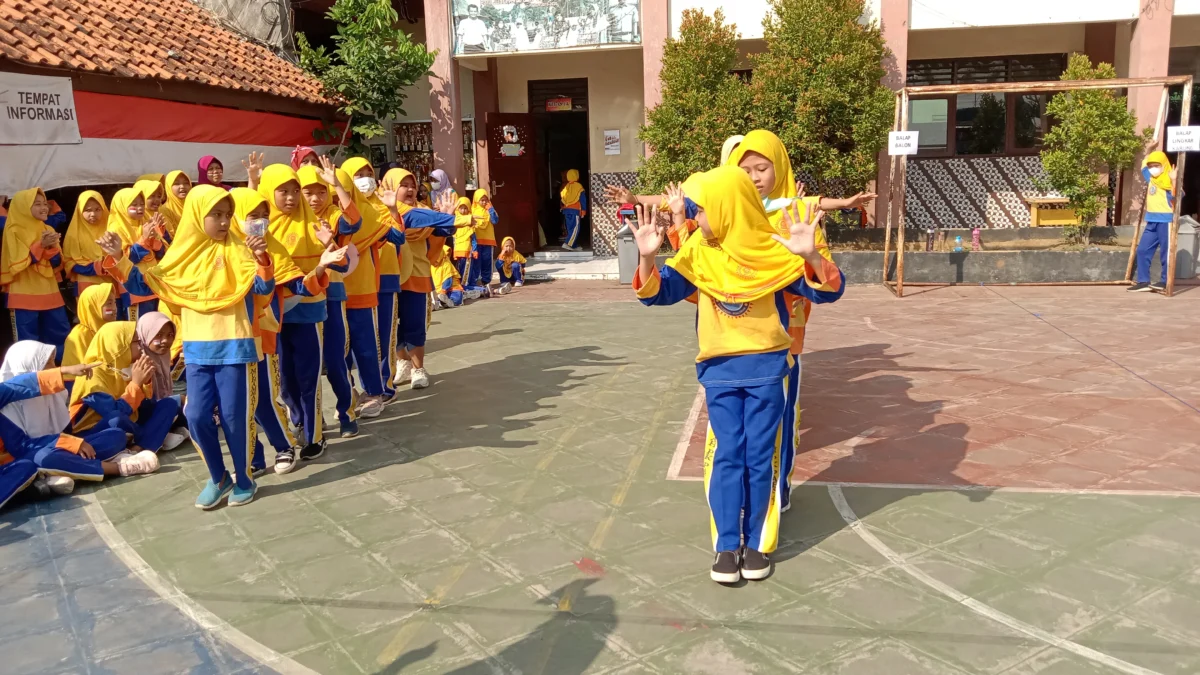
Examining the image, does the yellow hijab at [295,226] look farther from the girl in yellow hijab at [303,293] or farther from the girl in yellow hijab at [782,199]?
the girl in yellow hijab at [782,199]

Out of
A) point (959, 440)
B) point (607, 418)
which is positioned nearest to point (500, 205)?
point (607, 418)

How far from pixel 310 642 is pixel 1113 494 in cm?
382

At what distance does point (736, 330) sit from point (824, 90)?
28.5 feet

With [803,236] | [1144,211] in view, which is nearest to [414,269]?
[803,236]

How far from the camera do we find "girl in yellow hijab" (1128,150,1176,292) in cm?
1040

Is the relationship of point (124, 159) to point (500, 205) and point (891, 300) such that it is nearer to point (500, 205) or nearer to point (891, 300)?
point (500, 205)

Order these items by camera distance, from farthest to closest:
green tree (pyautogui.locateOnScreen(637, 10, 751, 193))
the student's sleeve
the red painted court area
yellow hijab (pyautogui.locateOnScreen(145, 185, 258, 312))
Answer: green tree (pyautogui.locateOnScreen(637, 10, 751, 193)) → the red painted court area → yellow hijab (pyautogui.locateOnScreen(145, 185, 258, 312)) → the student's sleeve

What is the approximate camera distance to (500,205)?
1495 centimetres

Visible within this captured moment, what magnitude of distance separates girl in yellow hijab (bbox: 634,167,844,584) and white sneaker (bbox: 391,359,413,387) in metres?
4.07

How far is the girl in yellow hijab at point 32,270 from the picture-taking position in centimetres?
713

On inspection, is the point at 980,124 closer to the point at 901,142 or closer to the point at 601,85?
the point at 901,142

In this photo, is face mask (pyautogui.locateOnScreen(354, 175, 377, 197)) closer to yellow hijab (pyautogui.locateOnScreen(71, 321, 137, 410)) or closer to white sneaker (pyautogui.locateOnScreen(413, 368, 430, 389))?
white sneaker (pyautogui.locateOnScreen(413, 368, 430, 389))

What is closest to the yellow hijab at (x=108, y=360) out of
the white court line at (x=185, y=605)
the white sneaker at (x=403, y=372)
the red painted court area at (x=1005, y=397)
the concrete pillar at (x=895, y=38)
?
the white court line at (x=185, y=605)

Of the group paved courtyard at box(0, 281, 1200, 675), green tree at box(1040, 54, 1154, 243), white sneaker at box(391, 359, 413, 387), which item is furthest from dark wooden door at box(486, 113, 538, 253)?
paved courtyard at box(0, 281, 1200, 675)
